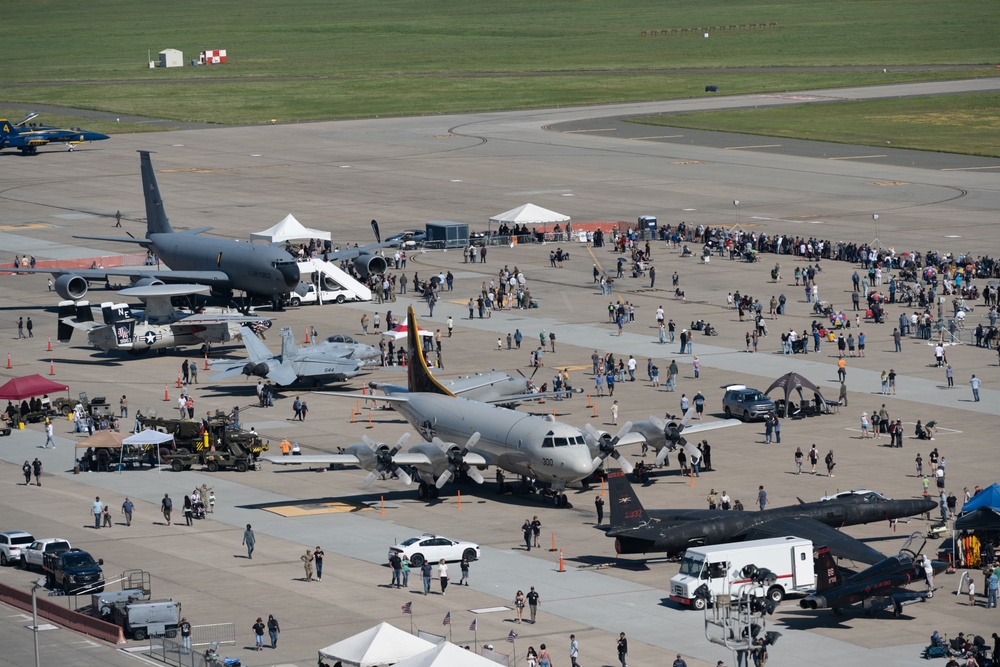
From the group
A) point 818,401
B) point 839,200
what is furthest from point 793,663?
point 839,200

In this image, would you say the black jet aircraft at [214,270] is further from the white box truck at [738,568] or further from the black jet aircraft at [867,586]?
the black jet aircraft at [867,586]

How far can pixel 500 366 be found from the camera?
90750 mm

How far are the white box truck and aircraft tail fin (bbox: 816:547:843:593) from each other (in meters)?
1.55

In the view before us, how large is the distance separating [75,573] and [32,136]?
132m

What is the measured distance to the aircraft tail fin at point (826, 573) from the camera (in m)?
52.3

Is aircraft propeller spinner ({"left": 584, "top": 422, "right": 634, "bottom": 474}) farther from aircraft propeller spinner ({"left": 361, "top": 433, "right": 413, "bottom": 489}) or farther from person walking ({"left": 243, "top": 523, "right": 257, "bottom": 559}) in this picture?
person walking ({"left": 243, "top": 523, "right": 257, "bottom": 559})

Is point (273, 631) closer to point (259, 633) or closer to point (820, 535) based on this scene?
point (259, 633)

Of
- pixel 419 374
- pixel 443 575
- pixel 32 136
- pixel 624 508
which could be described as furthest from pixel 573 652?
pixel 32 136

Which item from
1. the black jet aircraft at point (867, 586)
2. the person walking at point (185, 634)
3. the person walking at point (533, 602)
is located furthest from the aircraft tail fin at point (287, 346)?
the black jet aircraft at point (867, 586)

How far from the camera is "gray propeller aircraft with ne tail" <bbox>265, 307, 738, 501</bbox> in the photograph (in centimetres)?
6450

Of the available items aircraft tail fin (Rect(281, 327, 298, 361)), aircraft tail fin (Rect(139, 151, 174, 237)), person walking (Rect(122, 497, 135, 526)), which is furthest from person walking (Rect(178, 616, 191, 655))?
aircraft tail fin (Rect(139, 151, 174, 237))

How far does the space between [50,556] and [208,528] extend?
7878 millimetres

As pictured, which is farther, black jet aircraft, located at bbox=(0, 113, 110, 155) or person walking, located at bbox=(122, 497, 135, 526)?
black jet aircraft, located at bbox=(0, 113, 110, 155)

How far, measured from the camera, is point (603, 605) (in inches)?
2109
